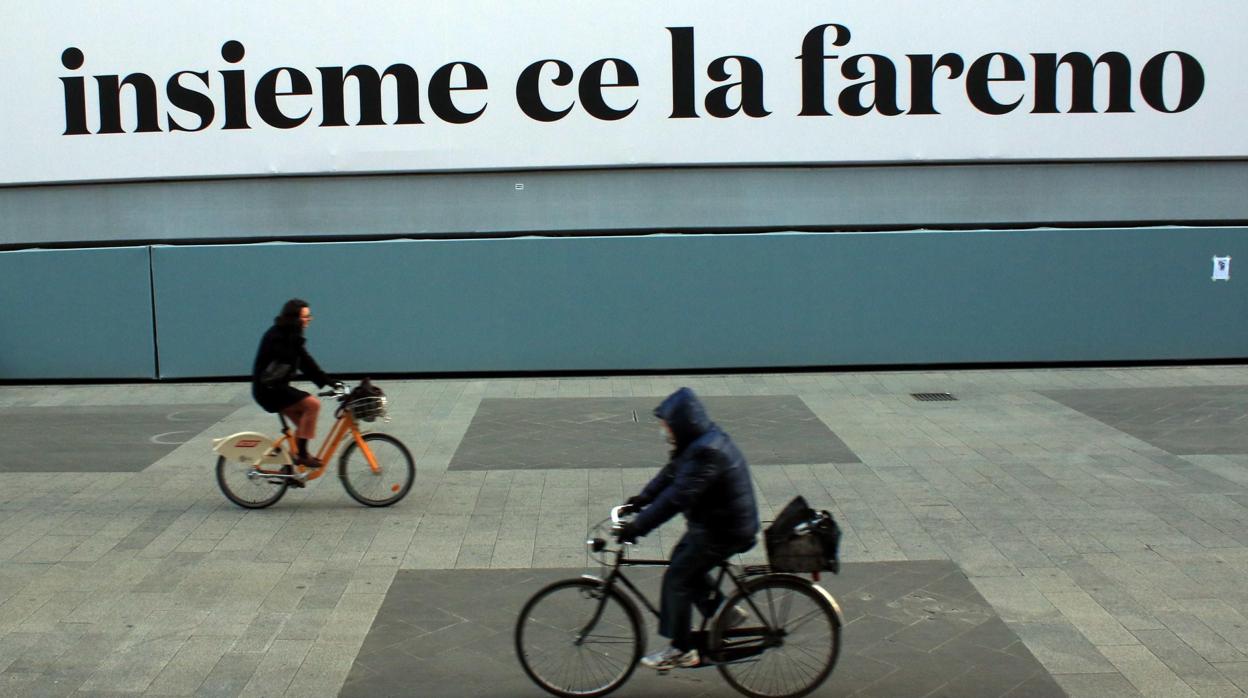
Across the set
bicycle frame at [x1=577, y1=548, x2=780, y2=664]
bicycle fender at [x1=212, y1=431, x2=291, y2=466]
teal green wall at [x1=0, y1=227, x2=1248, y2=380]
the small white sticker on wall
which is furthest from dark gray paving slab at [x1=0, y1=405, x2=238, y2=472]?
the small white sticker on wall

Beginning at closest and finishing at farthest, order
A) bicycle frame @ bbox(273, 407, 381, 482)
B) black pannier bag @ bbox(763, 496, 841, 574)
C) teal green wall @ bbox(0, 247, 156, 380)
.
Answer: black pannier bag @ bbox(763, 496, 841, 574)
bicycle frame @ bbox(273, 407, 381, 482)
teal green wall @ bbox(0, 247, 156, 380)

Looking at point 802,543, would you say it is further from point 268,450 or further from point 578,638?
point 268,450

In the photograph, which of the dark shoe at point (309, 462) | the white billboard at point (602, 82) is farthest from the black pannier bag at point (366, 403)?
the white billboard at point (602, 82)

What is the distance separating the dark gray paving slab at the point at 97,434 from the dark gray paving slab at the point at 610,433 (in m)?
2.90

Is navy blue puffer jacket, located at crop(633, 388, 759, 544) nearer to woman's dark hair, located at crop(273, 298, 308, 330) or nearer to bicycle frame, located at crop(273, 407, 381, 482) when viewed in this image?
bicycle frame, located at crop(273, 407, 381, 482)

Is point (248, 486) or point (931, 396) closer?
point (248, 486)

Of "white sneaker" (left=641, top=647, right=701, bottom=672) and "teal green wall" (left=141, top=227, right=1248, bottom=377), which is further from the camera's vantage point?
"teal green wall" (left=141, top=227, right=1248, bottom=377)

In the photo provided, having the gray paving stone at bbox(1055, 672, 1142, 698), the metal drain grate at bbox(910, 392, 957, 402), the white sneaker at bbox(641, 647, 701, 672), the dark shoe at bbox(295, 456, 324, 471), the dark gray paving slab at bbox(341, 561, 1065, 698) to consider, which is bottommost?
the gray paving stone at bbox(1055, 672, 1142, 698)

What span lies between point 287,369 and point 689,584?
4459 mm

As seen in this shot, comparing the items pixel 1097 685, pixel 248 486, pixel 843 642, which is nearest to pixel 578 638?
pixel 843 642

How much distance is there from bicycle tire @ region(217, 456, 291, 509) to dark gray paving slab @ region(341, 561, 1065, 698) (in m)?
2.08

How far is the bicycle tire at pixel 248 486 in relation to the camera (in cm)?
939

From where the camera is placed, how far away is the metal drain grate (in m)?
13.6

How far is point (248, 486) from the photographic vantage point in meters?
9.43
